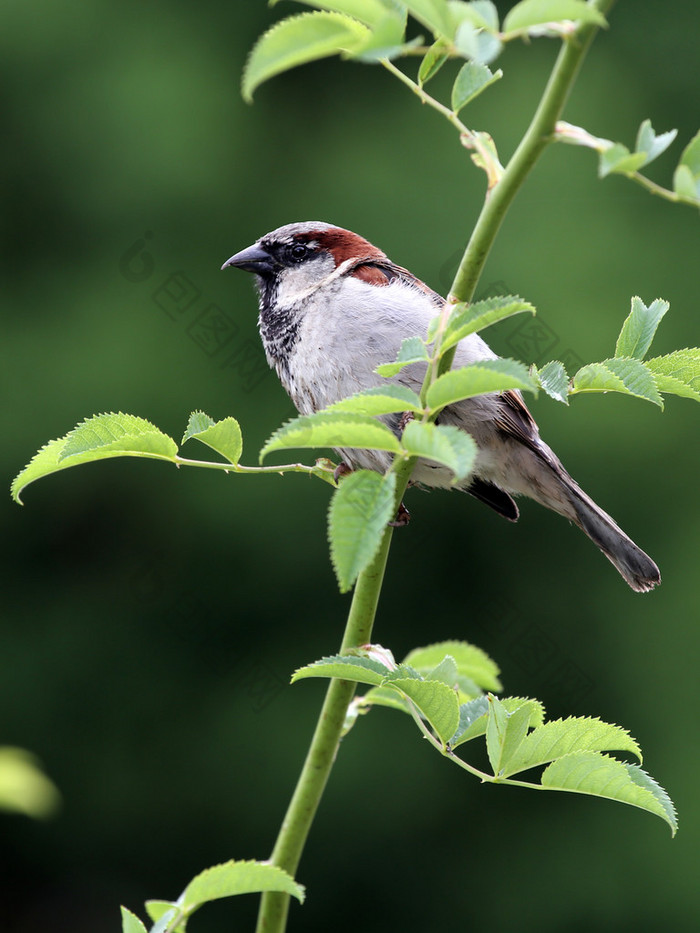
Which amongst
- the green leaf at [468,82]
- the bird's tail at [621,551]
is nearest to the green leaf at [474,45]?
the green leaf at [468,82]

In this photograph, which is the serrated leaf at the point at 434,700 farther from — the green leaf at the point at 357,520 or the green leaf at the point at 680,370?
the green leaf at the point at 680,370

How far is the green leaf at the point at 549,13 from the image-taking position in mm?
700

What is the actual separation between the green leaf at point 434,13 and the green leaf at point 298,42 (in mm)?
41

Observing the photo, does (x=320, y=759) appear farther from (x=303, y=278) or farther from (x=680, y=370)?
(x=303, y=278)

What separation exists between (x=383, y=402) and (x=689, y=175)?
298mm

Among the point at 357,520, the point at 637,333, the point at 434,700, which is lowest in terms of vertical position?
the point at 434,700

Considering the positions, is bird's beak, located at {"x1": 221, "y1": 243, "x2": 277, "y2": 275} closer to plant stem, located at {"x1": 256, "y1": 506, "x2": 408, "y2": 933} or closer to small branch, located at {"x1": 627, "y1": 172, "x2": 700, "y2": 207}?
plant stem, located at {"x1": 256, "y1": 506, "x2": 408, "y2": 933}

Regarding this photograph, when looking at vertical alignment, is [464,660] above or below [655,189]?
below

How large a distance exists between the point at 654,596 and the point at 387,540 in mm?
3848

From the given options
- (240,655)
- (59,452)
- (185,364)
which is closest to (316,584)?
(240,655)

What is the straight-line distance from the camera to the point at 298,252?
7.09ft

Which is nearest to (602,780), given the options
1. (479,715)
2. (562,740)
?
(562,740)

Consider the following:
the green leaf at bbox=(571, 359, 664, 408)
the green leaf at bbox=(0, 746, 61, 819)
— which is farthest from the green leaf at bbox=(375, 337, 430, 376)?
the green leaf at bbox=(0, 746, 61, 819)

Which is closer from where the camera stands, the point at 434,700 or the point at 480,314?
the point at 480,314
